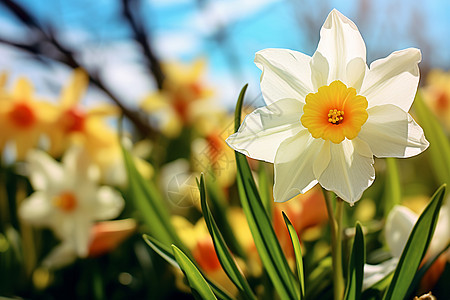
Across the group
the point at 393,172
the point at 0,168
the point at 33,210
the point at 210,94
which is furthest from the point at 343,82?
the point at 210,94

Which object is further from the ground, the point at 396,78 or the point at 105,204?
the point at 396,78

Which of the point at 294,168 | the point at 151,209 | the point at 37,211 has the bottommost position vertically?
the point at 37,211

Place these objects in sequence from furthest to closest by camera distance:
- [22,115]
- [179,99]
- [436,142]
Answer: [179,99] → [22,115] → [436,142]

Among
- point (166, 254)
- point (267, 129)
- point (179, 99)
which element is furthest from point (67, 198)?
point (179, 99)

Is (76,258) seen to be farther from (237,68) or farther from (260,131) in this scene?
(237,68)

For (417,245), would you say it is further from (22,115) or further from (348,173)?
(22,115)

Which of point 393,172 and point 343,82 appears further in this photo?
point 393,172
